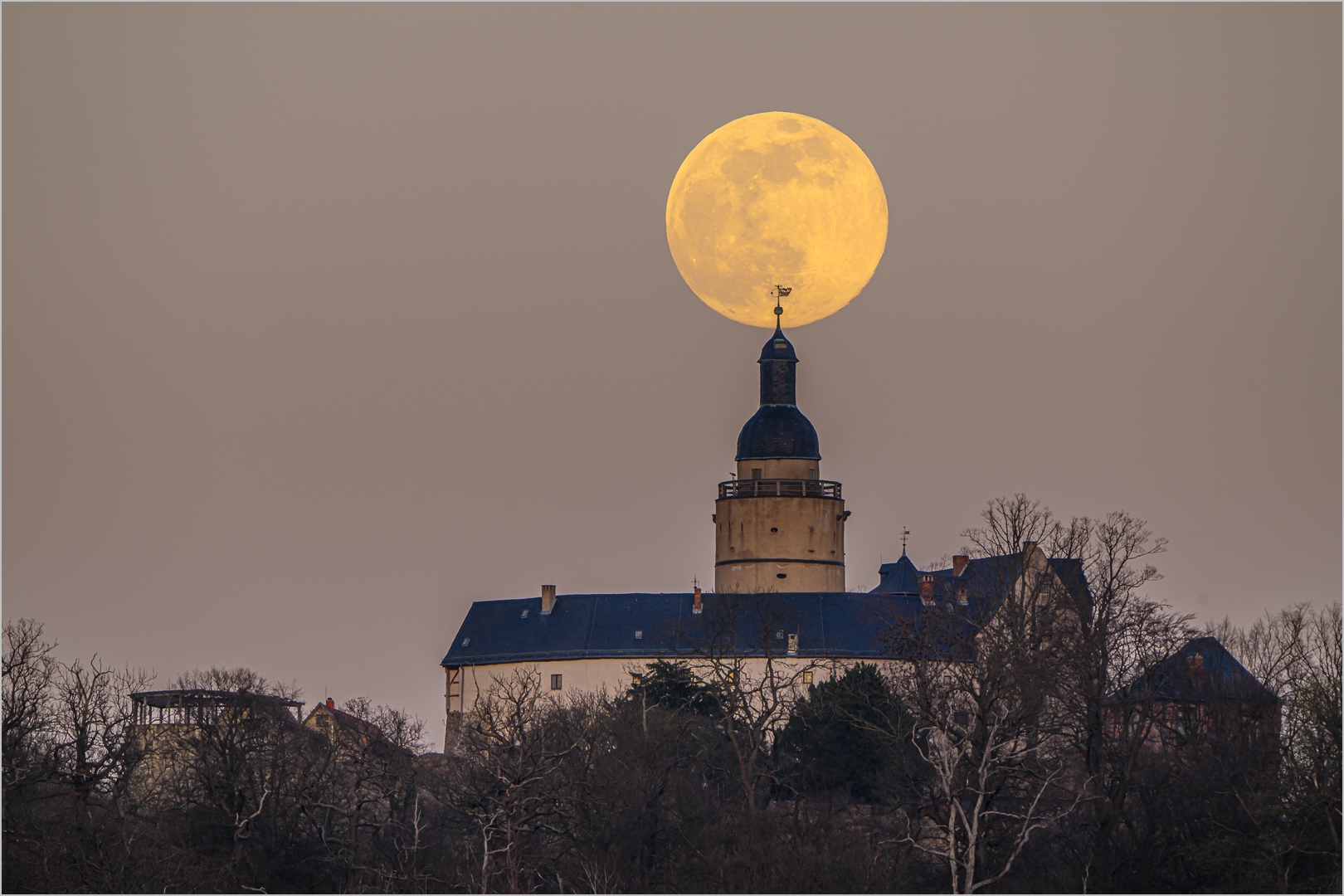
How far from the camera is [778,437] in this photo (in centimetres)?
9438

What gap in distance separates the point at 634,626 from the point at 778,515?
791 centimetres

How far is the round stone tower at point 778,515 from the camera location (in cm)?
9288

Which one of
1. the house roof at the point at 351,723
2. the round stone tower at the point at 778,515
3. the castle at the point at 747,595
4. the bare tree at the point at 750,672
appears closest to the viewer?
the bare tree at the point at 750,672

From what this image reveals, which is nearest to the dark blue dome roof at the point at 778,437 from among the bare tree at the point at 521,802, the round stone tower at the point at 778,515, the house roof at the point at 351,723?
the round stone tower at the point at 778,515

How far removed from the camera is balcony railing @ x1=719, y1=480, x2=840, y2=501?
307 feet

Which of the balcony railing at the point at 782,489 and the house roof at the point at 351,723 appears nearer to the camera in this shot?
the house roof at the point at 351,723

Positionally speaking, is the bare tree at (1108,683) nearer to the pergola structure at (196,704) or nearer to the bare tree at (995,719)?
the bare tree at (995,719)

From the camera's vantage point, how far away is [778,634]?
8900 centimetres

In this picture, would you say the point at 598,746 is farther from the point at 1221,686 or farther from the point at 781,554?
the point at 781,554

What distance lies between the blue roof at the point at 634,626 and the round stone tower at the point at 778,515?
1.63m

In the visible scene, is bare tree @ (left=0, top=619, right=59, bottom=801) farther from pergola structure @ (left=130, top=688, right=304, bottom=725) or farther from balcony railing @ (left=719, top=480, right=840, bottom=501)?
balcony railing @ (left=719, top=480, right=840, bottom=501)

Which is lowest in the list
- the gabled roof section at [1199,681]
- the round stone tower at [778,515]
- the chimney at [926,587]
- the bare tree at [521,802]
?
the bare tree at [521,802]

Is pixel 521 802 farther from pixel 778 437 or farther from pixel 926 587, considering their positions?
pixel 778 437

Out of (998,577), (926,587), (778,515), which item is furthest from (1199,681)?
(778,515)
